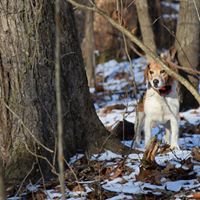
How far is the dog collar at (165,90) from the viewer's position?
7.18 meters

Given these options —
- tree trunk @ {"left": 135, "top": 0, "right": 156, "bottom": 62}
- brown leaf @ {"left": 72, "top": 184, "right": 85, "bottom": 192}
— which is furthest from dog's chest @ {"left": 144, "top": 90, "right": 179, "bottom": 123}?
tree trunk @ {"left": 135, "top": 0, "right": 156, "bottom": 62}

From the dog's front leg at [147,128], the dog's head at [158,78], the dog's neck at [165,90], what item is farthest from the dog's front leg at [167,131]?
the dog's head at [158,78]

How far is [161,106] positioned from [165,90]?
0.72ft

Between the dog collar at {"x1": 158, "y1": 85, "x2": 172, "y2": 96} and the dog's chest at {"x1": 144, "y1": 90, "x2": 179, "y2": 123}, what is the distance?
0.19ft

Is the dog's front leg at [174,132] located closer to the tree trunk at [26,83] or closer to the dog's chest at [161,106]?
the dog's chest at [161,106]

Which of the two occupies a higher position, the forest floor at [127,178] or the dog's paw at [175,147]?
the forest floor at [127,178]

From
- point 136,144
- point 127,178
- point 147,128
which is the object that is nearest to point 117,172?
point 127,178

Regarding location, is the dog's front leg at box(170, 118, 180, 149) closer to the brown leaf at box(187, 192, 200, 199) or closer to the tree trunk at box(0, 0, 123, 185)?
the tree trunk at box(0, 0, 123, 185)

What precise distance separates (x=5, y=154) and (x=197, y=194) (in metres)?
1.79

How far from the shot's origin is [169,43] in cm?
2016

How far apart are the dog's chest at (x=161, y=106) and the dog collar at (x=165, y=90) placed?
0.19 feet

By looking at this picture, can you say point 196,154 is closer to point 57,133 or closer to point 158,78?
point 57,133

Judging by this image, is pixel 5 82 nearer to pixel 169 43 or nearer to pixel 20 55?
pixel 20 55

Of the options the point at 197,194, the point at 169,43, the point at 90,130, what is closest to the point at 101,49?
the point at 169,43
